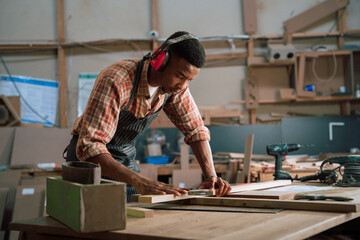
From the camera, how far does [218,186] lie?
1.73m

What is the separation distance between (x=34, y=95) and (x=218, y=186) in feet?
14.8

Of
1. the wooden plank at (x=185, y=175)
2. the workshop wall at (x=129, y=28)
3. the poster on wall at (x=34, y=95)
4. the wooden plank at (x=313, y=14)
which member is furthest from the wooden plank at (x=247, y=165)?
the poster on wall at (x=34, y=95)

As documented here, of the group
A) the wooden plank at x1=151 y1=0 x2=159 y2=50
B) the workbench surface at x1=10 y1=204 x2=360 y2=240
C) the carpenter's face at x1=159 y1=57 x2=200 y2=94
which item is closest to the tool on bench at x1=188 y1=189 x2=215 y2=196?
the workbench surface at x1=10 y1=204 x2=360 y2=240

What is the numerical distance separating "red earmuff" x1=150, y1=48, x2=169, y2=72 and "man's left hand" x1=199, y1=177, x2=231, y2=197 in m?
0.56

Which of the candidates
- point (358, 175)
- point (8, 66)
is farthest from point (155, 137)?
point (358, 175)

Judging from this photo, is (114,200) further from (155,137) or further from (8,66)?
(8,66)

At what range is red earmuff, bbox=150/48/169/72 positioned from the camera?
5.80 feet

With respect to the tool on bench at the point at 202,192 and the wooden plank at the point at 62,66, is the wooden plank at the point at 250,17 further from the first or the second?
the tool on bench at the point at 202,192

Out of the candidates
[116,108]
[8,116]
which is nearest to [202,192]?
[116,108]

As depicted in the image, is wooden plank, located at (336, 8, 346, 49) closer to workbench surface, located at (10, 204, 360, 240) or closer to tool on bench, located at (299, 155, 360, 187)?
tool on bench, located at (299, 155, 360, 187)

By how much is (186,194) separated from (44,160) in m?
3.44

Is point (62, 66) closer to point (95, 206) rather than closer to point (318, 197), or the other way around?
point (318, 197)

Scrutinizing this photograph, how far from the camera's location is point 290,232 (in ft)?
3.02

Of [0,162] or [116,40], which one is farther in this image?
[116,40]
